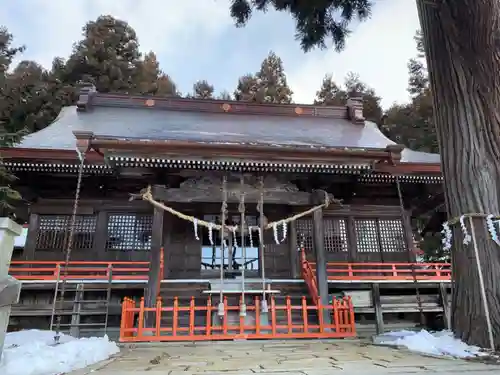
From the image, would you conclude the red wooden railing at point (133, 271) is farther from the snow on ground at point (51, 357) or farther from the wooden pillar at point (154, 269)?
the snow on ground at point (51, 357)

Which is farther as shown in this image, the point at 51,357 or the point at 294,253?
the point at 294,253

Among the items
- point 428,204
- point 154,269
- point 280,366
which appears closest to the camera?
point 280,366

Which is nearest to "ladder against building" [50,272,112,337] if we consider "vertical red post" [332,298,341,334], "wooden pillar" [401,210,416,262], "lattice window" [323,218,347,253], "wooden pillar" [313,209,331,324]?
"wooden pillar" [313,209,331,324]

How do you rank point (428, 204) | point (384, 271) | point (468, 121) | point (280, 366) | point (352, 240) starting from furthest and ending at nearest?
point (428, 204) < point (352, 240) < point (384, 271) < point (468, 121) < point (280, 366)

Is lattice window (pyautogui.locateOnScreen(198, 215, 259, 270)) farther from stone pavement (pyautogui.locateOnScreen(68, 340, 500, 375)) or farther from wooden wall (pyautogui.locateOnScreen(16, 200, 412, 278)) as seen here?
stone pavement (pyautogui.locateOnScreen(68, 340, 500, 375))

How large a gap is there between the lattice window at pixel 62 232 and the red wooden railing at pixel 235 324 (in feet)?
10.3

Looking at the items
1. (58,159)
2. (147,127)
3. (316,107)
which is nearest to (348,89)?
(316,107)

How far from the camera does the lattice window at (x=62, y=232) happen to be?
9023 millimetres

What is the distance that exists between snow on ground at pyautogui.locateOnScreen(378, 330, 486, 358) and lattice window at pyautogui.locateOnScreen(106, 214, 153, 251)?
640 cm

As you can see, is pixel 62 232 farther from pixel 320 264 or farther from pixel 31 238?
pixel 320 264

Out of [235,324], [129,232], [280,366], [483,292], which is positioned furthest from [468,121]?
[129,232]

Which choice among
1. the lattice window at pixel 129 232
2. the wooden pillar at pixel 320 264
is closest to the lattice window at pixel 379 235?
the wooden pillar at pixel 320 264

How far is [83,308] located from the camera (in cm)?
780

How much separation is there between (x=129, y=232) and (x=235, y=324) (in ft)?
13.3
